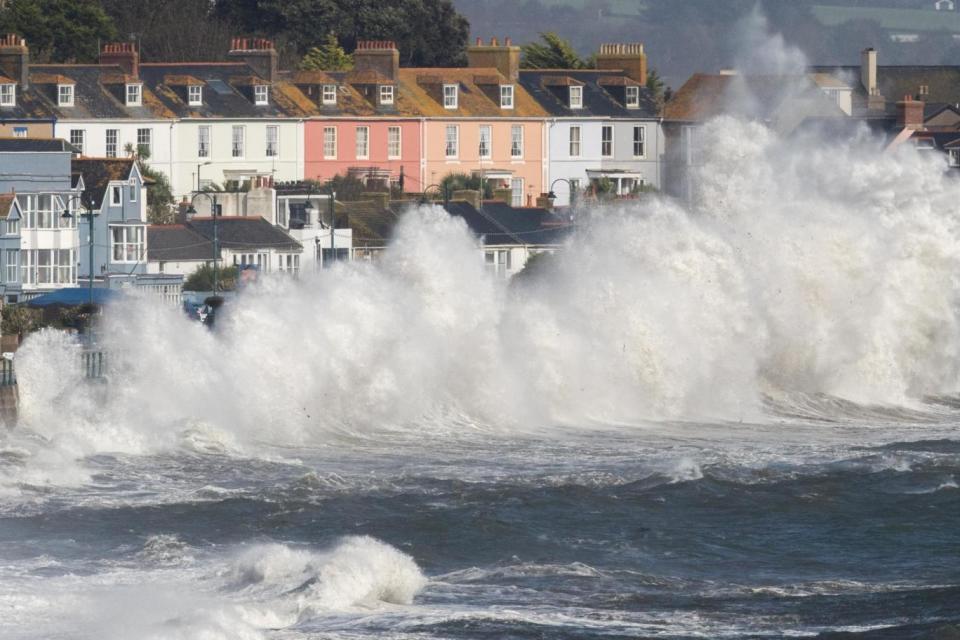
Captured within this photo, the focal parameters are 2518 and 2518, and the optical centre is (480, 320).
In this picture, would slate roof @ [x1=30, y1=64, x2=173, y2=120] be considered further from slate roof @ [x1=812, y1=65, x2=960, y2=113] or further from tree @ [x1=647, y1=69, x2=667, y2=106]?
slate roof @ [x1=812, y1=65, x2=960, y2=113]

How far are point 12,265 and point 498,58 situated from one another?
37498 millimetres

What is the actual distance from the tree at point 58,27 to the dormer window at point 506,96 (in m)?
16.4

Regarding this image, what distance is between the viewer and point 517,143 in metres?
88.4

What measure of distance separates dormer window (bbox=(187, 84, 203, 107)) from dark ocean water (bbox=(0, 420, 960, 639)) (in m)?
40.9

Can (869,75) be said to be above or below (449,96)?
above

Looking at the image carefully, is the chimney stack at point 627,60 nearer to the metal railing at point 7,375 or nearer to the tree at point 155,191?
the tree at point 155,191

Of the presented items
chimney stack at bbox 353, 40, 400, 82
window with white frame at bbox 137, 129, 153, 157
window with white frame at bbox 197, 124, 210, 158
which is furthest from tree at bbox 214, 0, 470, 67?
window with white frame at bbox 137, 129, 153, 157

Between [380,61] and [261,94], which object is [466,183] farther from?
[380,61]

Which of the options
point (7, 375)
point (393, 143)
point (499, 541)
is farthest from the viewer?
point (393, 143)

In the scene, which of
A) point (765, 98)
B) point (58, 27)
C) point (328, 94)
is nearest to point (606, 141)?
point (328, 94)

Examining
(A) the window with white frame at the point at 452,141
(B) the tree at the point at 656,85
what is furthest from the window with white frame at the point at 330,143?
(B) the tree at the point at 656,85

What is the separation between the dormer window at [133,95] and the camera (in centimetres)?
7862

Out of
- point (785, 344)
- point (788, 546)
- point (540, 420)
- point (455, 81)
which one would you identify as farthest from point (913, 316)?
point (455, 81)

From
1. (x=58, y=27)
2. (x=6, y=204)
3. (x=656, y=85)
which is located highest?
(x=58, y=27)
